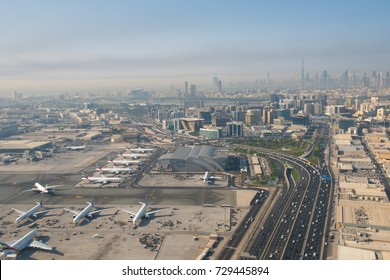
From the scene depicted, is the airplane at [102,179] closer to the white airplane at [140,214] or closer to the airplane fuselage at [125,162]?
the airplane fuselage at [125,162]

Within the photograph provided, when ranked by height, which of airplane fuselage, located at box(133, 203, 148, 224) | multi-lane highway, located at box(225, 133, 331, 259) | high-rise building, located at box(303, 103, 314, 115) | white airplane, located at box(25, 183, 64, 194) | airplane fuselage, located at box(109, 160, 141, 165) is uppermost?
high-rise building, located at box(303, 103, 314, 115)

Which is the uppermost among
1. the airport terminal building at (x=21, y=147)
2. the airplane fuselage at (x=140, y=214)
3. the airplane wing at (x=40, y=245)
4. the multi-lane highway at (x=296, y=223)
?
the airport terminal building at (x=21, y=147)

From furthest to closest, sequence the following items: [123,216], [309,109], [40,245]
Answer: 1. [309,109]
2. [123,216]
3. [40,245]

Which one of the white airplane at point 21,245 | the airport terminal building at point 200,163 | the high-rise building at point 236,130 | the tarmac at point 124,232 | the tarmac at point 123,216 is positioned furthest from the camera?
the high-rise building at point 236,130

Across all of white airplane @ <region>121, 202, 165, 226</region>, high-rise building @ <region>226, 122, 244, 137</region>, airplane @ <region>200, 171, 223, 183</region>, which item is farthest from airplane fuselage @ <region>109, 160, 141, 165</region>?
high-rise building @ <region>226, 122, 244, 137</region>

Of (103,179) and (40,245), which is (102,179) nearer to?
→ (103,179)

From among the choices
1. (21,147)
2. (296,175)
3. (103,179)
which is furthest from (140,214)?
(21,147)

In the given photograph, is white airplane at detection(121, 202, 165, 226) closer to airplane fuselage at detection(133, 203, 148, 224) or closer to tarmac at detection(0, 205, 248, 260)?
airplane fuselage at detection(133, 203, 148, 224)

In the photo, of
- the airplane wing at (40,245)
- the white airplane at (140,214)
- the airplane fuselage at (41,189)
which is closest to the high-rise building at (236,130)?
the airplane fuselage at (41,189)

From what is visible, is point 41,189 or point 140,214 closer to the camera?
point 140,214

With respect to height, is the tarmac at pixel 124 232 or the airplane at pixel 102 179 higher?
the airplane at pixel 102 179
